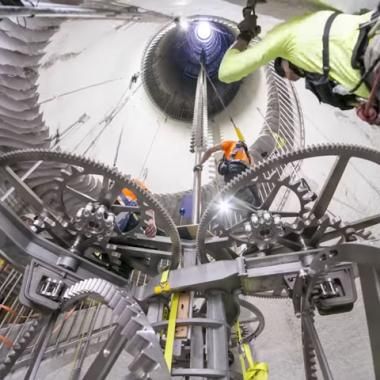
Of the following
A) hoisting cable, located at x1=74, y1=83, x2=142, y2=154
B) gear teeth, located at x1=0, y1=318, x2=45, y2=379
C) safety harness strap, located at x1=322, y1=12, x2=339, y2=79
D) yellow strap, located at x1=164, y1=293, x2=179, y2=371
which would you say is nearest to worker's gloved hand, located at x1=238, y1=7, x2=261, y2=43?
safety harness strap, located at x1=322, y1=12, x2=339, y2=79

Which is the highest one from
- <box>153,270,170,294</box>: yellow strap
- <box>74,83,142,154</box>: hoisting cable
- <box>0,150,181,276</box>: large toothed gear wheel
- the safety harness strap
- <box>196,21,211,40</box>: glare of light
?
<box>196,21,211,40</box>: glare of light

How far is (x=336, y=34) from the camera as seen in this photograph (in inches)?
70.1

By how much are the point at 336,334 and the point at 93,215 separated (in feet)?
8.60

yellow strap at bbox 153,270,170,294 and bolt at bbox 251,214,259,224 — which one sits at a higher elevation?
bolt at bbox 251,214,259,224

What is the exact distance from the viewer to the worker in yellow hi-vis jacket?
1.65 meters

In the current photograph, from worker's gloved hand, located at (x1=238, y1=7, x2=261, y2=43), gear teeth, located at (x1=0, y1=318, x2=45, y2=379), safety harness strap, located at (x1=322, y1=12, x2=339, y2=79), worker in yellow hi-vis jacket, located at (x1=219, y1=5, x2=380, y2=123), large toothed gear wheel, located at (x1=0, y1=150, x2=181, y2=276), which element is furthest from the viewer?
worker's gloved hand, located at (x1=238, y1=7, x2=261, y2=43)

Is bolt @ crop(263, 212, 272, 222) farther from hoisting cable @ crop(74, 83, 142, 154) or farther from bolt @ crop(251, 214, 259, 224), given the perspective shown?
hoisting cable @ crop(74, 83, 142, 154)

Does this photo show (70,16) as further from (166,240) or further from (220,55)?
(220,55)

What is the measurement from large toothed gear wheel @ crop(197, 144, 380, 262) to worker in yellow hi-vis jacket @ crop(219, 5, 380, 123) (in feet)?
1.53

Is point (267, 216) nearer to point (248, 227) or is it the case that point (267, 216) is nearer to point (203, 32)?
point (248, 227)

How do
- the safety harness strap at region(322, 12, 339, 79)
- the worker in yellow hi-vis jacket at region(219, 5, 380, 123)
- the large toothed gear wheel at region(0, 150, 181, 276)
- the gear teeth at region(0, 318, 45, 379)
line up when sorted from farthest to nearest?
the large toothed gear wheel at region(0, 150, 181, 276) < the gear teeth at region(0, 318, 45, 379) < the safety harness strap at region(322, 12, 339, 79) < the worker in yellow hi-vis jacket at region(219, 5, 380, 123)

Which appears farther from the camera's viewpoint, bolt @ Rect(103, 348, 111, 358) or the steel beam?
the steel beam

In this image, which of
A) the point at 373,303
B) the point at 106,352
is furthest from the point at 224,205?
the point at 106,352

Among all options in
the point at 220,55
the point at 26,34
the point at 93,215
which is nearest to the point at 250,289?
the point at 93,215
